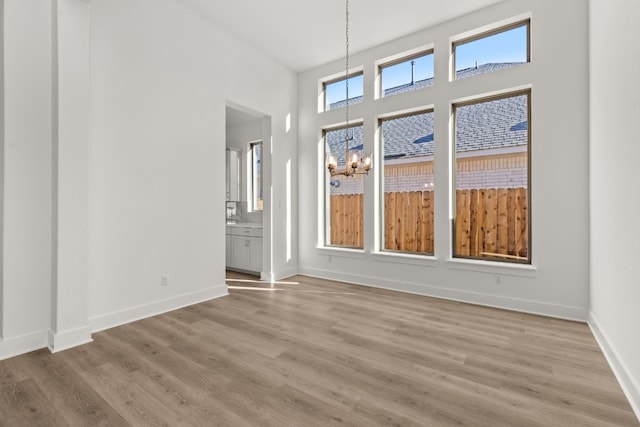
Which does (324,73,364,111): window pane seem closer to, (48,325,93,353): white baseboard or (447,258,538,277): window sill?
(447,258,538,277): window sill

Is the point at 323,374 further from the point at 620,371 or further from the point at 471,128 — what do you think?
the point at 471,128

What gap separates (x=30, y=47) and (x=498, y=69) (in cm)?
484

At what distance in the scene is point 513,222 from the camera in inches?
152

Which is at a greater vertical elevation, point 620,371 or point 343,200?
point 343,200

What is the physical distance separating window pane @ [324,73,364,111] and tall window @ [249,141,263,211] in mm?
2079

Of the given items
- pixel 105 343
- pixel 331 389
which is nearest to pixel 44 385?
pixel 105 343

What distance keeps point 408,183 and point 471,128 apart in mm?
1105

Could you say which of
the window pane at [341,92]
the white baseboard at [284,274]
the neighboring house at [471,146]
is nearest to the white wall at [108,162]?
the white baseboard at [284,274]

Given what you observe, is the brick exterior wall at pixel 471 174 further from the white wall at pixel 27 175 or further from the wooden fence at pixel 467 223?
the white wall at pixel 27 175

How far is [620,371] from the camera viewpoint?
85.6 inches

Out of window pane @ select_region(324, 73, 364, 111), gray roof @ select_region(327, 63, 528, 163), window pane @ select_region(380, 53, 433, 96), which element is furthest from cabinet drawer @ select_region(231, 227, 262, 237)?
window pane @ select_region(380, 53, 433, 96)

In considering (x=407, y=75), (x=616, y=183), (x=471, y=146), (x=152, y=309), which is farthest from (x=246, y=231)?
(x=616, y=183)

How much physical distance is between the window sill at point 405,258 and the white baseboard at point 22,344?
3905 mm

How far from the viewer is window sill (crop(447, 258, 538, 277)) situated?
359 cm
